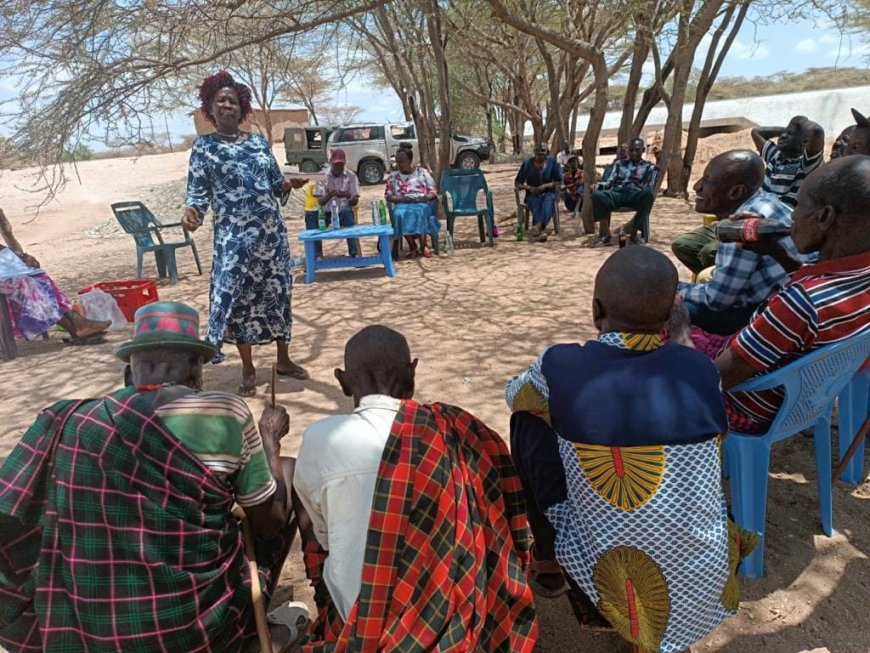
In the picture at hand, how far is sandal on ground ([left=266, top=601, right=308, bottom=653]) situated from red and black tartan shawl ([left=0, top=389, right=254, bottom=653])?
38 centimetres

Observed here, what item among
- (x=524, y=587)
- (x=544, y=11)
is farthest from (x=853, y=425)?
(x=544, y=11)

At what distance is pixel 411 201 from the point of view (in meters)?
7.42

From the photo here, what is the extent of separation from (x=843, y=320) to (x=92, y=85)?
15.9ft

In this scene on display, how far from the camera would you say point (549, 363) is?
1.45 m

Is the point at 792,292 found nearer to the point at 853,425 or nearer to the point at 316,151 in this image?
the point at 853,425

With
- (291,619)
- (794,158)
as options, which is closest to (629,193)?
(794,158)

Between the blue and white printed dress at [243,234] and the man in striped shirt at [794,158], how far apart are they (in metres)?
2.83

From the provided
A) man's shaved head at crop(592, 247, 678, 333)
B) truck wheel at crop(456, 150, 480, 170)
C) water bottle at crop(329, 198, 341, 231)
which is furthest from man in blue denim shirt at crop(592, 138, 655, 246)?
truck wheel at crop(456, 150, 480, 170)

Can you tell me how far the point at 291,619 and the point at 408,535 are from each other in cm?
75

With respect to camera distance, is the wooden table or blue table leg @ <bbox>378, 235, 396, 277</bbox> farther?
blue table leg @ <bbox>378, 235, 396, 277</bbox>

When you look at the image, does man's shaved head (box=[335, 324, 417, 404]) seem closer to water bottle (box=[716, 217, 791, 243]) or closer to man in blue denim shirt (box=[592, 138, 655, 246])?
water bottle (box=[716, 217, 791, 243])

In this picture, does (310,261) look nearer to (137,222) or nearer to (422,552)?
(137,222)

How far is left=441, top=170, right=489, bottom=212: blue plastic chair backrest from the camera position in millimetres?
7973

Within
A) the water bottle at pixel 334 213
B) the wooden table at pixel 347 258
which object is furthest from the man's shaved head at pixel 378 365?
the water bottle at pixel 334 213
